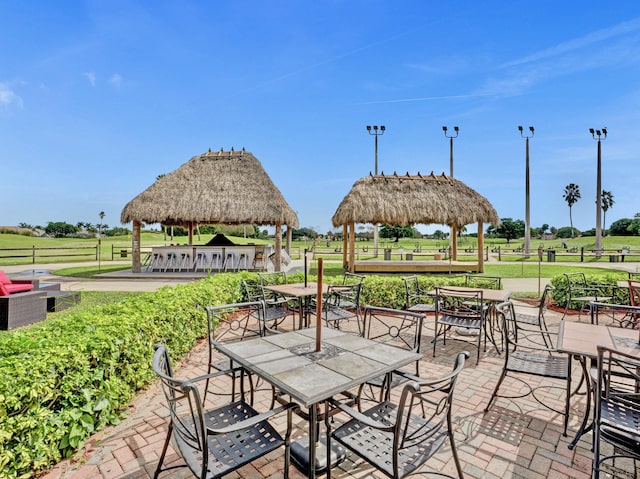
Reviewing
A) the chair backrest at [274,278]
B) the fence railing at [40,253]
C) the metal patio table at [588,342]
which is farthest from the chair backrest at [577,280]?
the fence railing at [40,253]

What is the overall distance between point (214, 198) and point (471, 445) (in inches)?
503

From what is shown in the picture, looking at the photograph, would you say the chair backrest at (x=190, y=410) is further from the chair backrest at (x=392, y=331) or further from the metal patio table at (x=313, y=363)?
the chair backrest at (x=392, y=331)

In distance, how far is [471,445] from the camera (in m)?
2.37

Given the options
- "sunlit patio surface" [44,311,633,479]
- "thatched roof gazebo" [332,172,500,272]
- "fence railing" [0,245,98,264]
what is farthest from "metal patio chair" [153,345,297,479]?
"fence railing" [0,245,98,264]

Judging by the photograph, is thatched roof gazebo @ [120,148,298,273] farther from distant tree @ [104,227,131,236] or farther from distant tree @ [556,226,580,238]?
distant tree @ [556,226,580,238]

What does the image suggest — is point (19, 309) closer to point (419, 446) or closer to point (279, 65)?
point (419, 446)

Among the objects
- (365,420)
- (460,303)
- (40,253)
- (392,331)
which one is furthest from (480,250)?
(40,253)

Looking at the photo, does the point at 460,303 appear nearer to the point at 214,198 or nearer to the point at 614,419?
the point at 614,419

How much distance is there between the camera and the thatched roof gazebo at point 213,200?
42.5 feet

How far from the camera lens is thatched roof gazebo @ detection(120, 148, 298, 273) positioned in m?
13.0

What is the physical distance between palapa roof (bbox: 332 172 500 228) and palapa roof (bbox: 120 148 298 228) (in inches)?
112

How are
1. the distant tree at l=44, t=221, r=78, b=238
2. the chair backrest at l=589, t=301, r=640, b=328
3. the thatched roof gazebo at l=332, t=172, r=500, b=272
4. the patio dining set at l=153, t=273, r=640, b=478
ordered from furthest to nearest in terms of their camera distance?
the distant tree at l=44, t=221, r=78, b=238 < the thatched roof gazebo at l=332, t=172, r=500, b=272 < the chair backrest at l=589, t=301, r=640, b=328 < the patio dining set at l=153, t=273, r=640, b=478

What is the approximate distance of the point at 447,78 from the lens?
13625 millimetres

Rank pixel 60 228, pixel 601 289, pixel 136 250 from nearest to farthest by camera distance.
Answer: pixel 601 289
pixel 136 250
pixel 60 228
